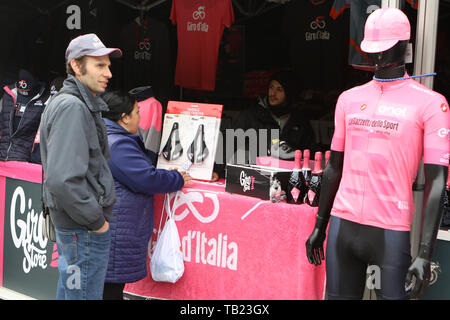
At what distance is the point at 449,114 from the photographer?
245 cm

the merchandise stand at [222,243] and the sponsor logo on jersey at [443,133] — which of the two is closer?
the sponsor logo on jersey at [443,133]

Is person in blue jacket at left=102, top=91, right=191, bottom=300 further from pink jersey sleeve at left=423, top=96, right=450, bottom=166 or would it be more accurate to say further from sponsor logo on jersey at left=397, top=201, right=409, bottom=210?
pink jersey sleeve at left=423, top=96, right=450, bottom=166

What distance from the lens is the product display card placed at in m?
3.95

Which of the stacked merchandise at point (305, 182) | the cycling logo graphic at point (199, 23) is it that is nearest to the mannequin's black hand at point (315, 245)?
the stacked merchandise at point (305, 182)

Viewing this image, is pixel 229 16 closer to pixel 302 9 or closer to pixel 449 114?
pixel 302 9

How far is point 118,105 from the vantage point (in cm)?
345

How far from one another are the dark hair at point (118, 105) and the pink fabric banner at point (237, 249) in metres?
0.75

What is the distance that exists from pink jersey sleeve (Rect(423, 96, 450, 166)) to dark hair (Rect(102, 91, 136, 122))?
1.81m

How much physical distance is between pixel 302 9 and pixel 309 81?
29.5 inches

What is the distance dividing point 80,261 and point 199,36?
3327 mm

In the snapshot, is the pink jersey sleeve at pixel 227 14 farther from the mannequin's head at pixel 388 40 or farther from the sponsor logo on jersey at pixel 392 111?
the sponsor logo on jersey at pixel 392 111

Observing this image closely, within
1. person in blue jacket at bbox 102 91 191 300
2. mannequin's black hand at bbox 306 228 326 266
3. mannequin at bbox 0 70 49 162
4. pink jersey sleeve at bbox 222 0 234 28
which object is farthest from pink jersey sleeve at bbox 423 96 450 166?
mannequin at bbox 0 70 49 162

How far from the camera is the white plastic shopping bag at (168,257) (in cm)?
380
